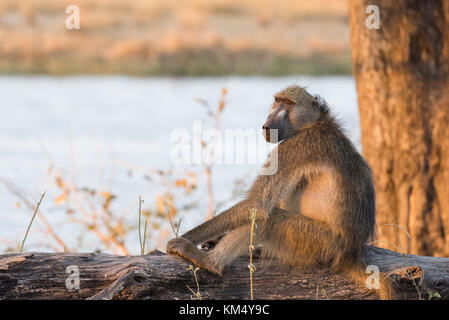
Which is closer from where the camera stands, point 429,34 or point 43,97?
point 429,34

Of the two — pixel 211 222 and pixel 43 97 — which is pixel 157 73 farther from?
pixel 211 222

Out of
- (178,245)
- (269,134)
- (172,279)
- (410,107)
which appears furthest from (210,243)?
(410,107)

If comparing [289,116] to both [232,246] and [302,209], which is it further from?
[232,246]

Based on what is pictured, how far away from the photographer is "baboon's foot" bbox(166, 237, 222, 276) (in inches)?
146

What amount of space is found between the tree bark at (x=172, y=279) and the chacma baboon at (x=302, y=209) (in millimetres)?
95

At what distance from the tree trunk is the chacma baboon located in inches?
69.1

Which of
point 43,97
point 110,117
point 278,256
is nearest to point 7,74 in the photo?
point 43,97

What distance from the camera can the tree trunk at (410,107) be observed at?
18.9 feet

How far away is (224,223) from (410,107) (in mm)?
2627

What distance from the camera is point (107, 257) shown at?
3.71 m

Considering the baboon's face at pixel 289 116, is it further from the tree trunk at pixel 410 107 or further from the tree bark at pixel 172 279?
the tree trunk at pixel 410 107

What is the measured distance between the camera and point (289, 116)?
4.26 m

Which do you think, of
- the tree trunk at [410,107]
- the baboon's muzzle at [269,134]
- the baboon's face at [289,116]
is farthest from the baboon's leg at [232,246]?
the tree trunk at [410,107]
